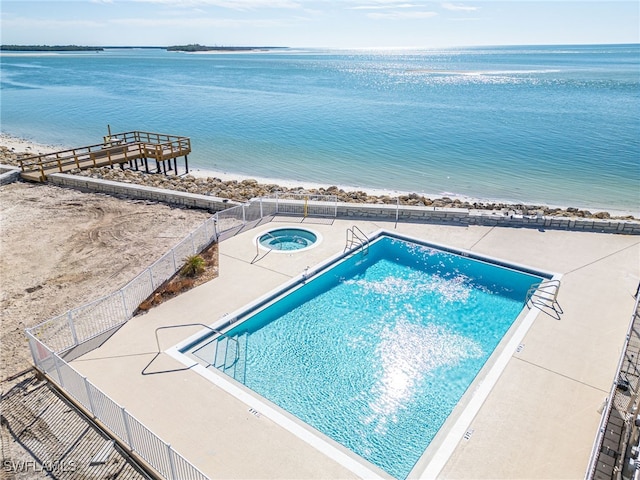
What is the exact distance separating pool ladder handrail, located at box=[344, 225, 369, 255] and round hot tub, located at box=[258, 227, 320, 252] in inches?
49.4

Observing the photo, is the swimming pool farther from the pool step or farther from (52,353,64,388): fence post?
(52,353,64,388): fence post

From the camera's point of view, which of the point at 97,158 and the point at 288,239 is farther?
the point at 97,158

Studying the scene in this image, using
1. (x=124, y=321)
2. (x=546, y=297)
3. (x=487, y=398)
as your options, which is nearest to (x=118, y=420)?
(x=124, y=321)

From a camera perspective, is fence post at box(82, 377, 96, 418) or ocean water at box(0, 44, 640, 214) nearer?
fence post at box(82, 377, 96, 418)

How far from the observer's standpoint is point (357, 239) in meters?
16.6

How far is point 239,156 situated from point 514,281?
2827 centimetres

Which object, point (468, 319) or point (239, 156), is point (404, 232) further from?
point (239, 156)

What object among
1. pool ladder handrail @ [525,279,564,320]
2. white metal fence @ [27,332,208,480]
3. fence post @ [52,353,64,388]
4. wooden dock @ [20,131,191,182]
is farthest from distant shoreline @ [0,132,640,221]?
fence post @ [52,353,64,388]

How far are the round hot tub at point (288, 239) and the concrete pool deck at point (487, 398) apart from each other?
92 centimetres

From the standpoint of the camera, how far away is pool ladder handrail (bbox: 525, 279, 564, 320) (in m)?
12.6

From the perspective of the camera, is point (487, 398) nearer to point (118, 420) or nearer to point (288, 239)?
point (118, 420)

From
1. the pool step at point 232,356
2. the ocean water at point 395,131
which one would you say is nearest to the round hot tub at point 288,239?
the pool step at point 232,356

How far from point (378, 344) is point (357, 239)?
18.8 ft

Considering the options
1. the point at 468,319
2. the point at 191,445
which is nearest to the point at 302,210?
the point at 468,319
